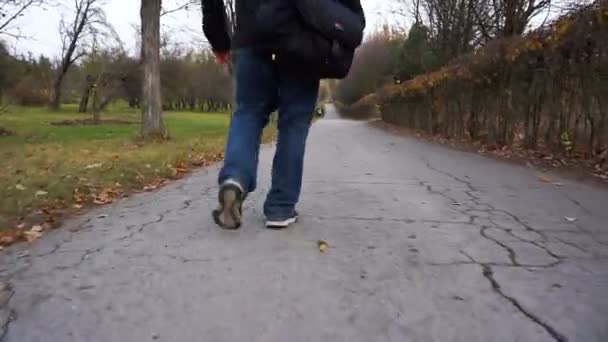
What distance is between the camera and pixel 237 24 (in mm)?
2867

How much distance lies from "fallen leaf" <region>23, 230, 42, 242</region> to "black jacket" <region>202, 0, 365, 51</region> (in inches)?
62.1

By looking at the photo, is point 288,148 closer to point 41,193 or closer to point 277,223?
point 277,223

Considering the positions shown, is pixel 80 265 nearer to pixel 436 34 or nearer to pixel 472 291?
pixel 472 291

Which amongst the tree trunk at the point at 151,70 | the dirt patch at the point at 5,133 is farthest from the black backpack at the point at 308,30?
the dirt patch at the point at 5,133

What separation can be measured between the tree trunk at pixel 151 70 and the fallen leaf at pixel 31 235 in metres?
9.99

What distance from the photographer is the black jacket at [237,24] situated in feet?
8.85

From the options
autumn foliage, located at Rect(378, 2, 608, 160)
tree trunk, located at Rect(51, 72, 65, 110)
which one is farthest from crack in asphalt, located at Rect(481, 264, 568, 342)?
tree trunk, located at Rect(51, 72, 65, 110)

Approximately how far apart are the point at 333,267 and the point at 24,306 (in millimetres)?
1254

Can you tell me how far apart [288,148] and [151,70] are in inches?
431

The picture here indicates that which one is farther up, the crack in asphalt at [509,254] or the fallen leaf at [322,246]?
the crack in asphalt at [509,254]

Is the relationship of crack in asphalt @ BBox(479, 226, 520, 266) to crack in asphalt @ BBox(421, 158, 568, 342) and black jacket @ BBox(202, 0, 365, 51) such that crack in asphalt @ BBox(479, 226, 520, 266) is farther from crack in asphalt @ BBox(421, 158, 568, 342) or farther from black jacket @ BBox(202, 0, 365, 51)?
black jacket @ BBox(202, 0, 365, 51)

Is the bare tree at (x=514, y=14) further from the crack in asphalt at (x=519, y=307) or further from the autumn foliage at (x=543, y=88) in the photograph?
the crack in asphalt at (x=519, y=307)

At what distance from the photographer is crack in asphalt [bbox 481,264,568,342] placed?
64.1 inches

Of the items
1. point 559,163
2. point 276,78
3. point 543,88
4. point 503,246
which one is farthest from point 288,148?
point 543,88
